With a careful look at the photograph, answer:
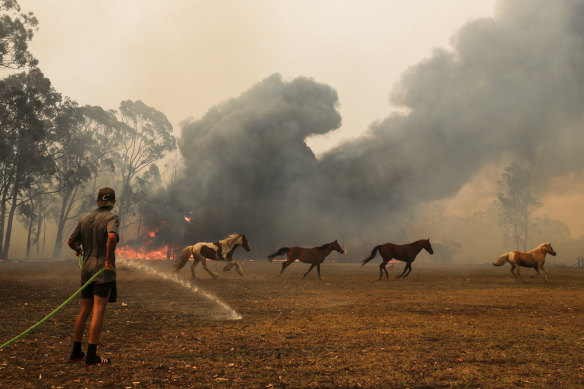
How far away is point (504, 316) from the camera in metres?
10.6

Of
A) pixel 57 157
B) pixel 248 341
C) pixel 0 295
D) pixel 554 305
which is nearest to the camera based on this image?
pixel 248 341

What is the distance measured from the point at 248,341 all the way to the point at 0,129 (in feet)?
119

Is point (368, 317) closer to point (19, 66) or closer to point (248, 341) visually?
point (248, 341)

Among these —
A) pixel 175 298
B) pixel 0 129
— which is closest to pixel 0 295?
pixel 175 298

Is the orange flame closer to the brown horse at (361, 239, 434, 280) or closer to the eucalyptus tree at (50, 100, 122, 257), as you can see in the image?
the eucalyptus tree at (50, 100, 122, 257)

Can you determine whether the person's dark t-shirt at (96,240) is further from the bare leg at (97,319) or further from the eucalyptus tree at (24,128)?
the eucalyptus tree at (24,128)

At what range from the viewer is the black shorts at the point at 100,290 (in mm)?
5816

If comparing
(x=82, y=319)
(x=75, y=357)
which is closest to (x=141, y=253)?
(x=75, y=357)

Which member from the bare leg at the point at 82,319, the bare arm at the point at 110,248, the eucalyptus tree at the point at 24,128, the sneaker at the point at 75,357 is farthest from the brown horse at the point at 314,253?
the eucalyptus tree at the point at 24,128

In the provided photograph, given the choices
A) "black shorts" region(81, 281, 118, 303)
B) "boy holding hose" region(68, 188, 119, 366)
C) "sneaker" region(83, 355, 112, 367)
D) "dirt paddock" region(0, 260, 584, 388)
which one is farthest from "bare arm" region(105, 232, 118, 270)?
"dirt paddock" region(0, 260, 584, 388)

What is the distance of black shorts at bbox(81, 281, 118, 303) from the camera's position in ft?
19.1

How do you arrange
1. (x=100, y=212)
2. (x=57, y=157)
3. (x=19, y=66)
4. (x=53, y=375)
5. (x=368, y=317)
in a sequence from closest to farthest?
(x=53, y=375) → (x=100, y=212) → (x=368, y=317) → (x=19, y=66) → (x=57, y=157)

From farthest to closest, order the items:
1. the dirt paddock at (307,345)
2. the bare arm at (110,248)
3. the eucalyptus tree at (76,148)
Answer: the eucalyptus tree at (76,148)
the bare arm at (110,248)
the dirt paddock at (307,345)

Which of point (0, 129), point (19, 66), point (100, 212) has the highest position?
point (19, 66)
